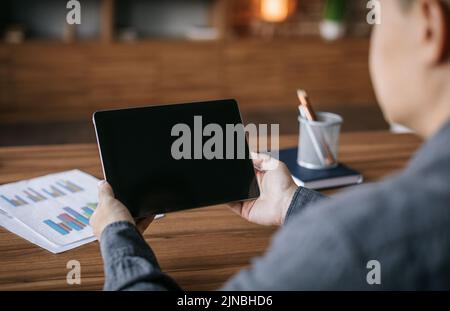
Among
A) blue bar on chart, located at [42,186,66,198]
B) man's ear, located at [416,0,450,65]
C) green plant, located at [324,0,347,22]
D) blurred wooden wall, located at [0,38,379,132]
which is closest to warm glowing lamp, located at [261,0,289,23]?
blurred wooden wall, located at [0,38,379,132]

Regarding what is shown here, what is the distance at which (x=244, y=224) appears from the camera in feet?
3.67

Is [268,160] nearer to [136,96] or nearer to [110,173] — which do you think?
[110,173]

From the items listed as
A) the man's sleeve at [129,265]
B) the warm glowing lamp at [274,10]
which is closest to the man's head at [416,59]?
the man's sleeve at [129,265]

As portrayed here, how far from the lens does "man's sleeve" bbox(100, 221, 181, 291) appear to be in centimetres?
73

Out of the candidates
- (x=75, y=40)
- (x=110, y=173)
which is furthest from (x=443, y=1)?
(x=75, y=40)

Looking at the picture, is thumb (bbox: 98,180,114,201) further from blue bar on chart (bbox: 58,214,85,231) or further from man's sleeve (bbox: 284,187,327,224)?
man's sleeve (bbox: 284,187,327,224)

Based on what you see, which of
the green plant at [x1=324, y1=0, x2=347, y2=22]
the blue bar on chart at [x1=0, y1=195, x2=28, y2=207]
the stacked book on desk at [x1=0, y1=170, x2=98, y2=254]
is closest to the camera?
the stacked book on desk at [x1=0, y1=170, x2=98, y2=254]

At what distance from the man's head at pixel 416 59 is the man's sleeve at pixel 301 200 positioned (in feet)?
1.28

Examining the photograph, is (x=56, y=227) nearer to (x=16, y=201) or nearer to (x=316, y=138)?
(x=16, y=201)

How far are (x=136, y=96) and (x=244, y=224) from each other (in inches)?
130

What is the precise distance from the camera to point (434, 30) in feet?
1.92

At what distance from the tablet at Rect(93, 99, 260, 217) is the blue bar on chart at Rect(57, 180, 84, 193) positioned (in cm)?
27

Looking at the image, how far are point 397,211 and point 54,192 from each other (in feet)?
2.81

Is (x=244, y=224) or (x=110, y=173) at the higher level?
(x=110, y=173)
